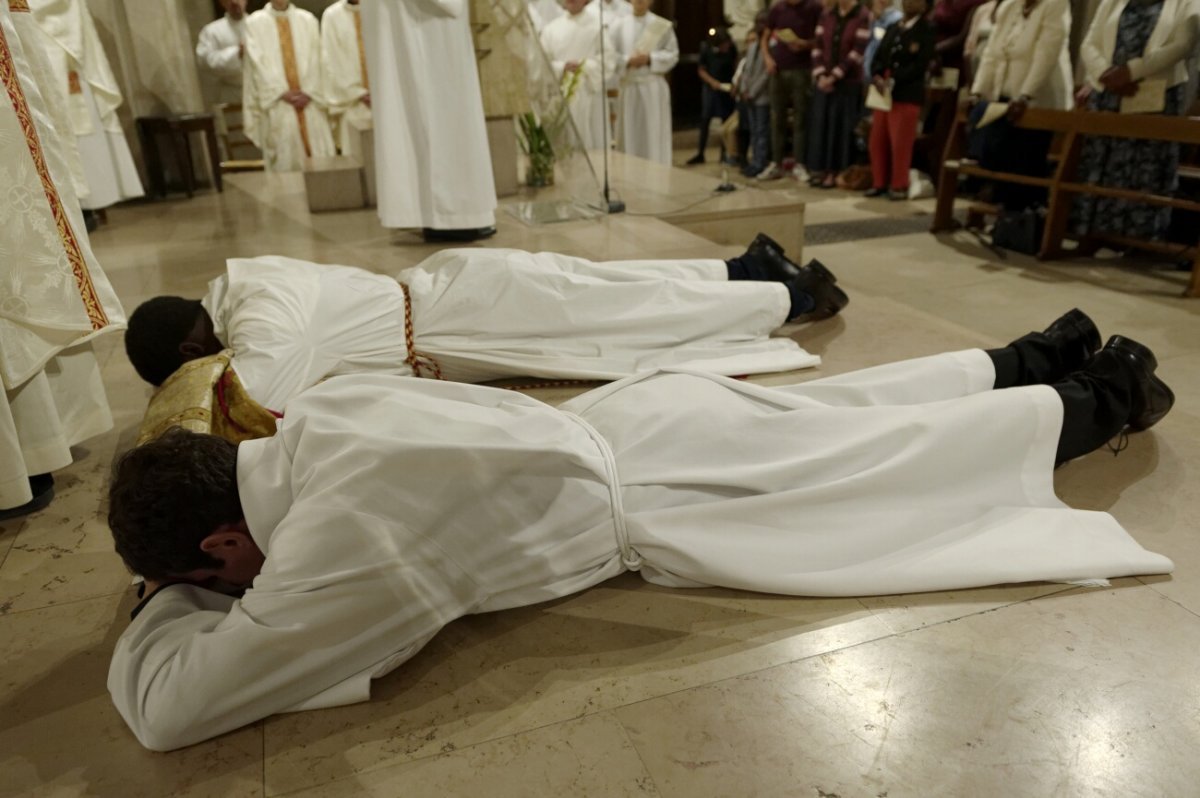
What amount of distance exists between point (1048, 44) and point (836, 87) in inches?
113

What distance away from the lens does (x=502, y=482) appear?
1791 millimetres

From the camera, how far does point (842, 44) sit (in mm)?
8438

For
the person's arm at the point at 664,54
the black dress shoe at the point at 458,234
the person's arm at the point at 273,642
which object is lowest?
the black dress shoe at the point at 458,234

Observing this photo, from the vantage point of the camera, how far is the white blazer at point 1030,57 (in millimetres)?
5988

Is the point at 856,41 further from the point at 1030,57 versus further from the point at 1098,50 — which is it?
the point at 1098,50

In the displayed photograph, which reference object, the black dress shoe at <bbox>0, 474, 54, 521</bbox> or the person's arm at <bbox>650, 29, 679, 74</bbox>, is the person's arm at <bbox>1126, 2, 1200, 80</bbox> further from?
the black dress shoe at <bbox>0, 474, 54, 521</bbox>

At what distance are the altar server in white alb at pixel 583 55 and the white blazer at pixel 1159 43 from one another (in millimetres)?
4119

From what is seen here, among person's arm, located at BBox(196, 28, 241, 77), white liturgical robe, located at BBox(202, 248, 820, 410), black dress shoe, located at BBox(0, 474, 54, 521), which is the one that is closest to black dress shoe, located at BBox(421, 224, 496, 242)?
white liturgical robe, located at BBox(202, 248, 820, 410)

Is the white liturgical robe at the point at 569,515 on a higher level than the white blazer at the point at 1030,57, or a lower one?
lower

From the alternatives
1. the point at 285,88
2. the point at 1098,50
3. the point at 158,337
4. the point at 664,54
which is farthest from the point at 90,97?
the point at 1098,50

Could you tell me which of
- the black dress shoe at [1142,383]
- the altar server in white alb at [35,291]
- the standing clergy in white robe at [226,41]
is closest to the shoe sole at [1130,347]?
the black dress shoe at [1142,383]

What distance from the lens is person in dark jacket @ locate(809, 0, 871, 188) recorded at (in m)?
8.33

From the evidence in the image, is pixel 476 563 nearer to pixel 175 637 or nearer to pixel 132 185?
pixel 175 637

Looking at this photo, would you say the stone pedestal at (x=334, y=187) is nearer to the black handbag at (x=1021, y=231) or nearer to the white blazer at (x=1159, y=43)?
the black handbag at (x=1021, y=231)
